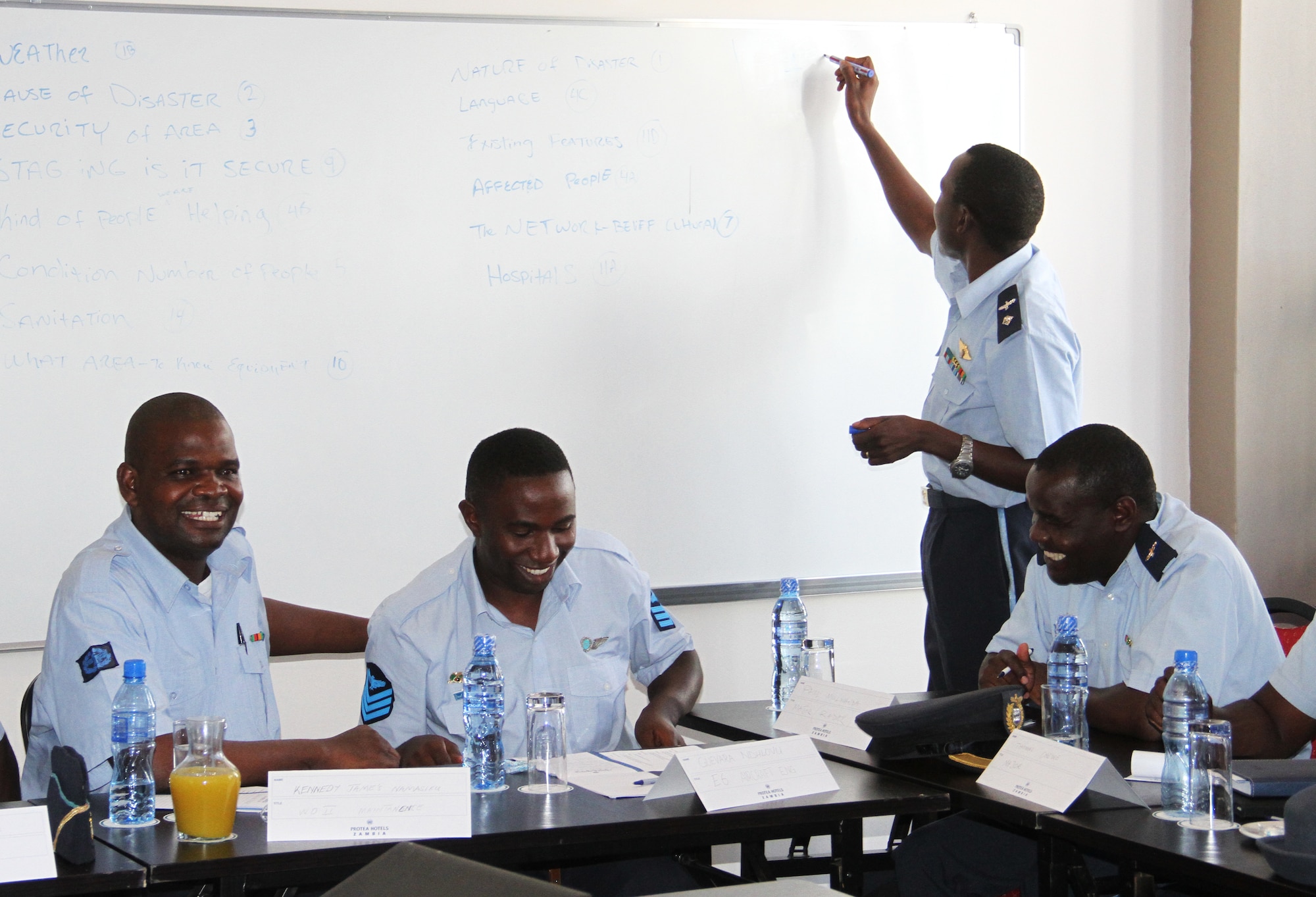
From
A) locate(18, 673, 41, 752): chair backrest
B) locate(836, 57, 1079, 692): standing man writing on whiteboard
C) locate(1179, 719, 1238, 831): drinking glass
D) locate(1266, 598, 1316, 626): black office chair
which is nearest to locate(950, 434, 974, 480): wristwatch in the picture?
locate(836, 57, 1079, 692): standing man writing on whiteboard

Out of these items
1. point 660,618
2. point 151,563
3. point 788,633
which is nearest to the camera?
point 151,563

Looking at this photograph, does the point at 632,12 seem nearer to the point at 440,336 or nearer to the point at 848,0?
the point at 848,0

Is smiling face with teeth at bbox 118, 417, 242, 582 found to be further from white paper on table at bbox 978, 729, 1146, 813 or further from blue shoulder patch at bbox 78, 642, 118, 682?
Result: white paper on table at bbox 978, 729, 1146, 813

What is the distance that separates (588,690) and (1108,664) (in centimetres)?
102

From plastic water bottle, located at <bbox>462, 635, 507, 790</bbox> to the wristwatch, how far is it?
1.29m

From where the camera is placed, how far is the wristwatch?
10.2ft

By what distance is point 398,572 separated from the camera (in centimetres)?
360

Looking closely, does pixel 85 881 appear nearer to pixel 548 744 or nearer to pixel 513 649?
pixel 548 744

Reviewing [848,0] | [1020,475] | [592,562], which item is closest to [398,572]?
[592,562]

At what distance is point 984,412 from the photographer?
329 centimetres

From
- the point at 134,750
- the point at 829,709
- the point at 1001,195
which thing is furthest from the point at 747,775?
the point at 1001,195

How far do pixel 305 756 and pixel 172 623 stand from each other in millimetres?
428

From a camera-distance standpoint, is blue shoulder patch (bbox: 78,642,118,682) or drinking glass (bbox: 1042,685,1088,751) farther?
drinking glass (bbox: 1042,685,1088,751)

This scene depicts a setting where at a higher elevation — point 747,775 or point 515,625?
point 515,625
